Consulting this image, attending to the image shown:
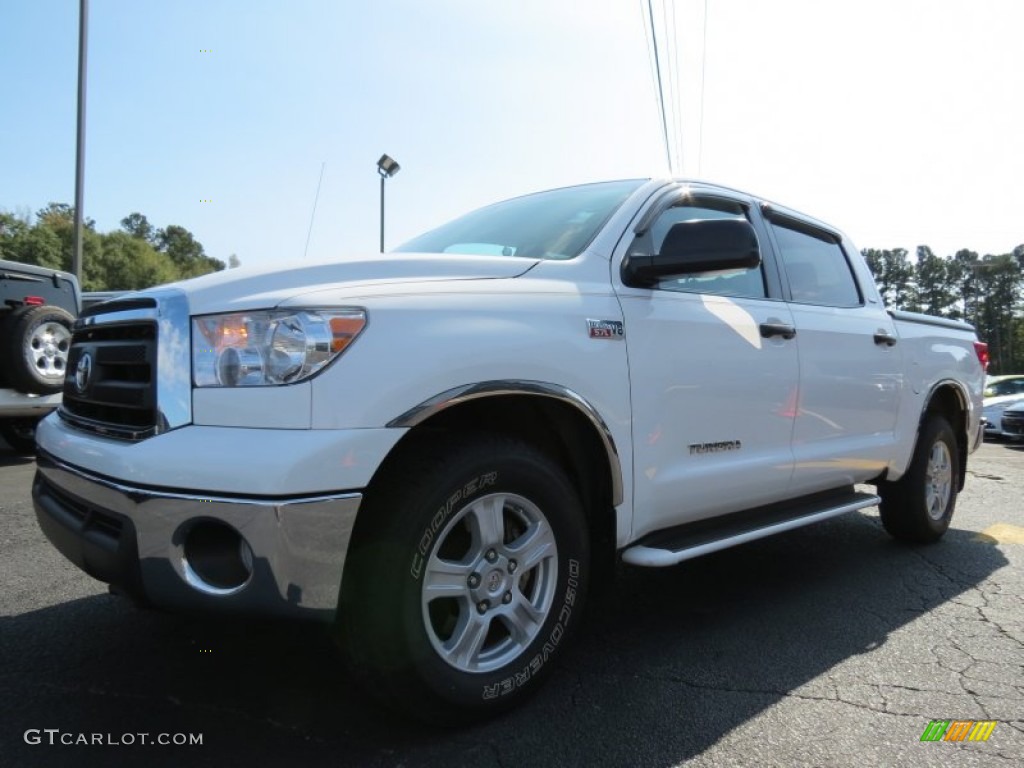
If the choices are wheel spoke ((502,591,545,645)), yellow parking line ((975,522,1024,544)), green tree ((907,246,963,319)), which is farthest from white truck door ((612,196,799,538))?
green tree ((907,246,963,319))

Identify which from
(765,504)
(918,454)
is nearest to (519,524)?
(765,504)

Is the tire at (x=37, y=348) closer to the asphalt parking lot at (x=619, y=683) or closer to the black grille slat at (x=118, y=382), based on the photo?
the asphalt parking lot at (x=619, y=683)

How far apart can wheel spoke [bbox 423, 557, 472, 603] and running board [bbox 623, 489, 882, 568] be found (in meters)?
0.74

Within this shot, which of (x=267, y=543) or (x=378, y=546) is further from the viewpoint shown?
(x=378, y=546)

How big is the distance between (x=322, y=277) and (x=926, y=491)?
4.03 m

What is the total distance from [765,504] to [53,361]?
6.41m

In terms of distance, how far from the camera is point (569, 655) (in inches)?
111

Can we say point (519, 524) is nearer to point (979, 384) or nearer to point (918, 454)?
point (918, 454)

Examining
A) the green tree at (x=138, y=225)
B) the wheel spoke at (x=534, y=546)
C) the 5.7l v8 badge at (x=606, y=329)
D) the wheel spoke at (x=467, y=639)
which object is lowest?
the wheel spoke at (x=467, y=639)

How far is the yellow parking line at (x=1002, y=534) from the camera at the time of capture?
198 inches

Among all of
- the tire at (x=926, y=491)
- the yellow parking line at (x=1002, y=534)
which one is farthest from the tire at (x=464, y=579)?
the yellow parking line at (x=1002, y=534)

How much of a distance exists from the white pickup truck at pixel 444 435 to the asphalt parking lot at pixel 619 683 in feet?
0.86

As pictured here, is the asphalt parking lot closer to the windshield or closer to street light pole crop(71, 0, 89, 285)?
the windshield

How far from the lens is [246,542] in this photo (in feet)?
6.01
